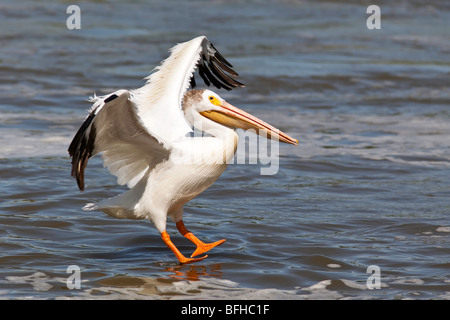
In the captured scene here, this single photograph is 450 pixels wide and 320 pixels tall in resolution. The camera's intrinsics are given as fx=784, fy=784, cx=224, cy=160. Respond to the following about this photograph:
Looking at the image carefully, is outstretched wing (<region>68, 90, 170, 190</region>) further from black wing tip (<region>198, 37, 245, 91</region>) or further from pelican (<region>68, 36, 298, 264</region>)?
black wing tip (<region>198, 37, 245, 91</region>)

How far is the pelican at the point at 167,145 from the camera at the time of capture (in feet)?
17.9

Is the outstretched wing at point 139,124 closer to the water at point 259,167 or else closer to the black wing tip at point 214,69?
the black wing tip at point 214,69

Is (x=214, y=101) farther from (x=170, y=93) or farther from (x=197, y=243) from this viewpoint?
(x=197, y=243)

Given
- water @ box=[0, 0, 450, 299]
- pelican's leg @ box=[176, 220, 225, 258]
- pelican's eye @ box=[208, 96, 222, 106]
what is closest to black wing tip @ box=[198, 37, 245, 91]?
pelican's eye @ box=[208, 96, 222, 106]

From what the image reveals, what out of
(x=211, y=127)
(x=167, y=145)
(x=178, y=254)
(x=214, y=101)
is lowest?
(x=178, y=254)

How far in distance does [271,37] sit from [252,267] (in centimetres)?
1052

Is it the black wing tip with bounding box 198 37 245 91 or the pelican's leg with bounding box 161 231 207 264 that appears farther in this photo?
the black wing tip with bounding box 198 37 245 91

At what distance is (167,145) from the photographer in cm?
562

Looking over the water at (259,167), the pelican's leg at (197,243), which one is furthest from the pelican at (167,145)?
the water at (259,167)

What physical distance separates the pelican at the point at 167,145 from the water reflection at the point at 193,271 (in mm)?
63

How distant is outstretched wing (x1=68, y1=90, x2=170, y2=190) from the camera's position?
5.10 metres

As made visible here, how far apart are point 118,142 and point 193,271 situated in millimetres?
1109

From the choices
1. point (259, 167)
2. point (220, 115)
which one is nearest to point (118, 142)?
point (220, 115)
